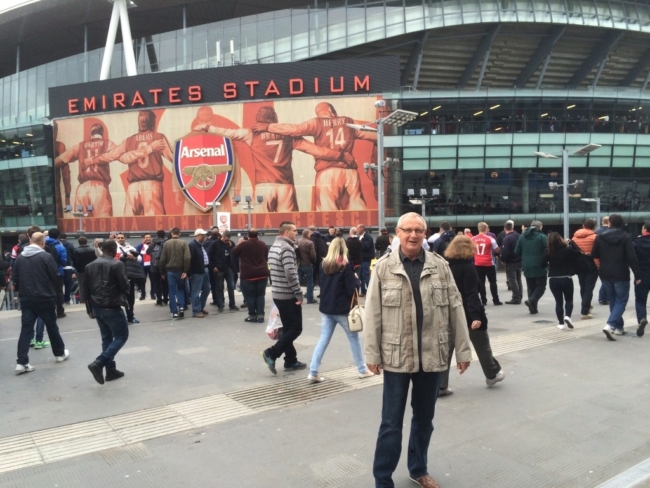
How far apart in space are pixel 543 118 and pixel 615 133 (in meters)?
5.69

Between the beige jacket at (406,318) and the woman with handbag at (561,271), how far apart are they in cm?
624

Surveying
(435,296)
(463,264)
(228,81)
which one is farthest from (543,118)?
(435,296)

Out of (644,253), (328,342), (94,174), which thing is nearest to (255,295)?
(328,342)

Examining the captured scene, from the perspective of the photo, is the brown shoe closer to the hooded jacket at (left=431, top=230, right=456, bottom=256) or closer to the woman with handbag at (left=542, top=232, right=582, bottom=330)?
the woman with handbag at (left=542, top=232, right=582, bottom=330)

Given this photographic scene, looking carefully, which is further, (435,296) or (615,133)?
(615,133)

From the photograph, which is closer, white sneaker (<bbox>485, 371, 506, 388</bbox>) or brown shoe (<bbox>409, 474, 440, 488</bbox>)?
brown shoe (<bbox>409, 474, 440, 488</bbox>)

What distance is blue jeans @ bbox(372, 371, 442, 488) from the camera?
11.9ft

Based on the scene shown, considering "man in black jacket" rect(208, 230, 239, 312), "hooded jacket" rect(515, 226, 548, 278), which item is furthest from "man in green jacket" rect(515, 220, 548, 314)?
"man in black jacket" rect(208, 230, 239, 312)

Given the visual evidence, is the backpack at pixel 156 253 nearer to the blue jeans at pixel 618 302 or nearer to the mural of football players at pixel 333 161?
the blue jeans at pixel 618 302

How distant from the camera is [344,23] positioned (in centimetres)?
4247

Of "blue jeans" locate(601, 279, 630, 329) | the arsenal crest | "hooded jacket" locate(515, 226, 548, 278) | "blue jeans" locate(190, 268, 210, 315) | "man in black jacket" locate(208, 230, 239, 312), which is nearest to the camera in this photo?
"blue jeans" locate(601, 279, 630, 329)

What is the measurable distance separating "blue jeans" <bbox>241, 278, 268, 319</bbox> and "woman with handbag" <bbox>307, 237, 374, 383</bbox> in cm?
411

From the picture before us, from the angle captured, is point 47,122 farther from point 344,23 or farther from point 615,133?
point 615,133

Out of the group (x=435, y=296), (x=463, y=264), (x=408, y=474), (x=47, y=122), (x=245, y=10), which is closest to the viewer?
(x=435, y=296)
